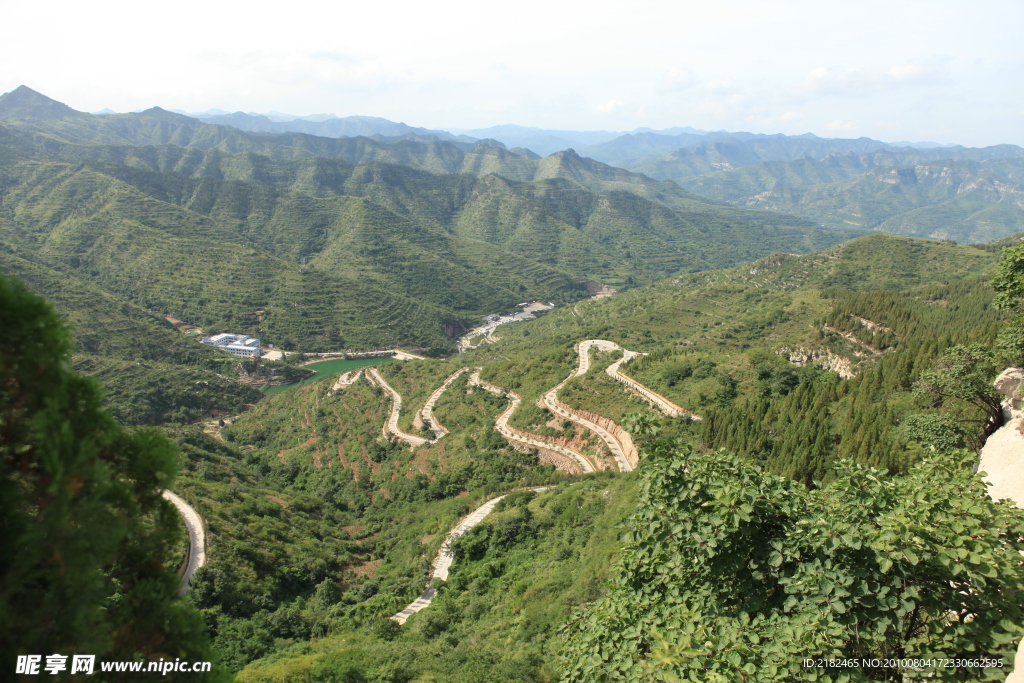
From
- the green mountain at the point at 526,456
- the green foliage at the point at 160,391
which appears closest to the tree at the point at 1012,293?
the green mountain at the point at 526,456

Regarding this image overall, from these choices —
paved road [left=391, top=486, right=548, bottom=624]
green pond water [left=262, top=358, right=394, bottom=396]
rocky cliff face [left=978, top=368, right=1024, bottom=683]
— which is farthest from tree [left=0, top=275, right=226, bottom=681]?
green pond water [left=262, top=358, right=394, bottom=396]

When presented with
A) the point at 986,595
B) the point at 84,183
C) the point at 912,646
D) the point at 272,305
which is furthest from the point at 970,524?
the point at 84,183

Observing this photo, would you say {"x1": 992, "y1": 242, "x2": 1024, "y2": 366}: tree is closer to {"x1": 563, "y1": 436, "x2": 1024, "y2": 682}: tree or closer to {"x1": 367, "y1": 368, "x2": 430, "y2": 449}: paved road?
{"x1": 563, "y1": 436, "x2": 1024, "y2": 682}: tree

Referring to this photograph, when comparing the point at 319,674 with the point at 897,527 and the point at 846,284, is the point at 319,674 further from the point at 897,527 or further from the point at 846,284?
the point at 846,284

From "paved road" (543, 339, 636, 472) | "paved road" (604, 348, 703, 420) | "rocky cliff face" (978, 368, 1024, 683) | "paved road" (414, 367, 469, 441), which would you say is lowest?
"paved road" (414, 367, 469, 441)

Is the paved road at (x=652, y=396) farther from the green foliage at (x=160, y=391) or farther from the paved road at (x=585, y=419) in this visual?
the green foliage at (x=160, y=391)

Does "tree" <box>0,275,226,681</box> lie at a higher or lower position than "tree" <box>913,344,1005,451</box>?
higher
